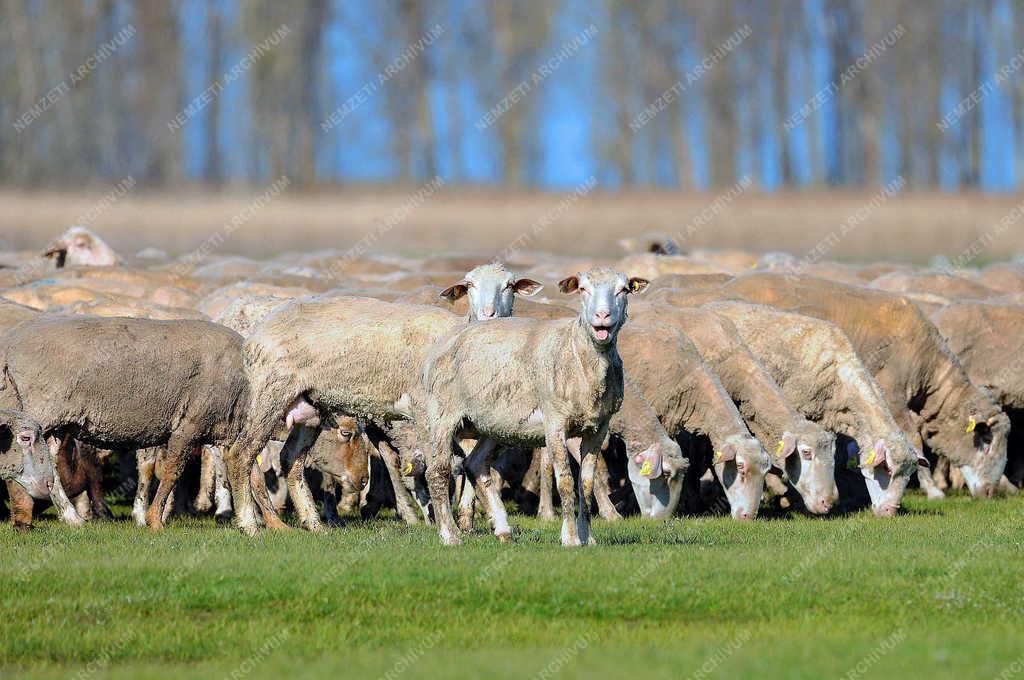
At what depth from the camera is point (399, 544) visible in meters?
12.9

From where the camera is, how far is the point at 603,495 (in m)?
16.3

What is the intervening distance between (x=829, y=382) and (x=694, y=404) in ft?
6.99

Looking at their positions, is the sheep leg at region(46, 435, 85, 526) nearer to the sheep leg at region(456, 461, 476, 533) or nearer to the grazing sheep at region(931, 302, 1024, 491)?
the sheep leg at region(456, 461, 476, 533)

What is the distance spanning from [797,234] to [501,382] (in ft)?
135

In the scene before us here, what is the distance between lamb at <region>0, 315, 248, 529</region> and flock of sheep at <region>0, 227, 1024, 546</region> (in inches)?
0.8

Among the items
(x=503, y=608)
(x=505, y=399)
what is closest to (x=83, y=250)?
(x=505, y=399)

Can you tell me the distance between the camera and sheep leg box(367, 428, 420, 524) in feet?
51.3

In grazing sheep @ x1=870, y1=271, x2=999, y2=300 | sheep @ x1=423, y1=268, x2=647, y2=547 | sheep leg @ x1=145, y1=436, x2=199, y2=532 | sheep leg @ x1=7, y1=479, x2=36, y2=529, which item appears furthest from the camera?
grazing sheep @ x1=870, y1=271, x2=999, y2=300

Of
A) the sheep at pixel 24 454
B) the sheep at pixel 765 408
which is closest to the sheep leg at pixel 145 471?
the sheep at pixel 24 454

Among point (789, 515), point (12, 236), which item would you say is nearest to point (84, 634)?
point (789, 515)

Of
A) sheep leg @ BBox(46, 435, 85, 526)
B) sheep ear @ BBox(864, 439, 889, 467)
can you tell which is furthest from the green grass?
sheep ear @ BBox(864, 439, 889, 467)

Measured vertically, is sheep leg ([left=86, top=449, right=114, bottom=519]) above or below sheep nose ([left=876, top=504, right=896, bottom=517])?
above

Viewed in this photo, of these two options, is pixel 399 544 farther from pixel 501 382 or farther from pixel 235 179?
pixel 235 179

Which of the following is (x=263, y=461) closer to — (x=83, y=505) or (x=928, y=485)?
(x=83, y=505)
